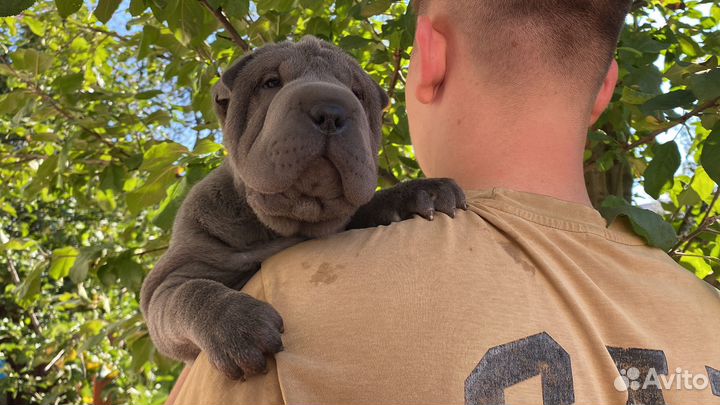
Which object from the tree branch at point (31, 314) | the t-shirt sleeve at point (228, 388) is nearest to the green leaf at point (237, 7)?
the t-shirt sleeve at point (228, 388)

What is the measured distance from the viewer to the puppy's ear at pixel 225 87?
7.81 feet

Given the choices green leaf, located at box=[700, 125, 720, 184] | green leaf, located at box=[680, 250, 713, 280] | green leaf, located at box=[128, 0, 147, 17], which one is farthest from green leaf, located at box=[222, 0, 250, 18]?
green leaf, located at box=[680, 250, 713, 280]

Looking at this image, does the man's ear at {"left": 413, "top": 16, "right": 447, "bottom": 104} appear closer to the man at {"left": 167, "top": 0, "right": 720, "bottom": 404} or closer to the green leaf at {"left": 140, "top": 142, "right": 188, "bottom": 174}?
the man at {"left": 167, "top": 0, "right": 720, "bottom": 404}

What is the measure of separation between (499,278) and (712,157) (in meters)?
1.21

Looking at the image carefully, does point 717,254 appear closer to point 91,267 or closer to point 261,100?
point 261,100

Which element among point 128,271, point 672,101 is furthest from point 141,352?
point 672,101

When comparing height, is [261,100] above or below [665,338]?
above

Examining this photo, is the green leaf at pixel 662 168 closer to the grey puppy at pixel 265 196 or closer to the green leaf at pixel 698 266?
the green leaf at pixel 698 266

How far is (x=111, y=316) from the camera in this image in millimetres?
7070

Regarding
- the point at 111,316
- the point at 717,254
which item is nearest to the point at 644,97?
the point at 717,254

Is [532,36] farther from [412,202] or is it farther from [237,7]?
[237,7]

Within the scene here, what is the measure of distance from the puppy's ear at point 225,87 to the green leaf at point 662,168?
5.13 feet

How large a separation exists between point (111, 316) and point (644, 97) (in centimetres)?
590

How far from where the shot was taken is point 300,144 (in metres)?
1.85
